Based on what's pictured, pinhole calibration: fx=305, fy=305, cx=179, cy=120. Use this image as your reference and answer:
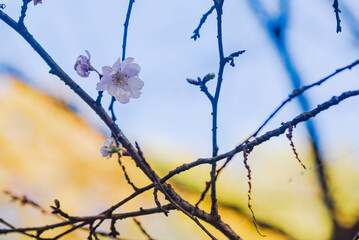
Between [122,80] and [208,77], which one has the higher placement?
[122,80]

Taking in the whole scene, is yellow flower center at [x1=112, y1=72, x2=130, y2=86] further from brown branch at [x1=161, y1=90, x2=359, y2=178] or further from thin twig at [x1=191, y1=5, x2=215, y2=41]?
brown branch at [x1=161, y1=90, x2=359, y2=178]

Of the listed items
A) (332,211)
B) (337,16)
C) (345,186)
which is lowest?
(337,16)

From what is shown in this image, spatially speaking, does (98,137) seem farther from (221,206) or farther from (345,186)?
(345,186)

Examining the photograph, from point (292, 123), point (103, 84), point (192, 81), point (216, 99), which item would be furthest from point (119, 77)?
point (292, 123)

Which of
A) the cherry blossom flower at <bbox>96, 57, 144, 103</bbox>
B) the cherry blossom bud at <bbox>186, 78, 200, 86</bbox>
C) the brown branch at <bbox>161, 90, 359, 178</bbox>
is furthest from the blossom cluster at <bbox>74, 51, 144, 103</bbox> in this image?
the brown branch at <bbox>161, 90, 359, 178</bbox>

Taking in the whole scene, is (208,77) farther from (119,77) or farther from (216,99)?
(119,77)

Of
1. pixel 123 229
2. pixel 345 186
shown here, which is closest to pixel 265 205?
pixel 345 186
